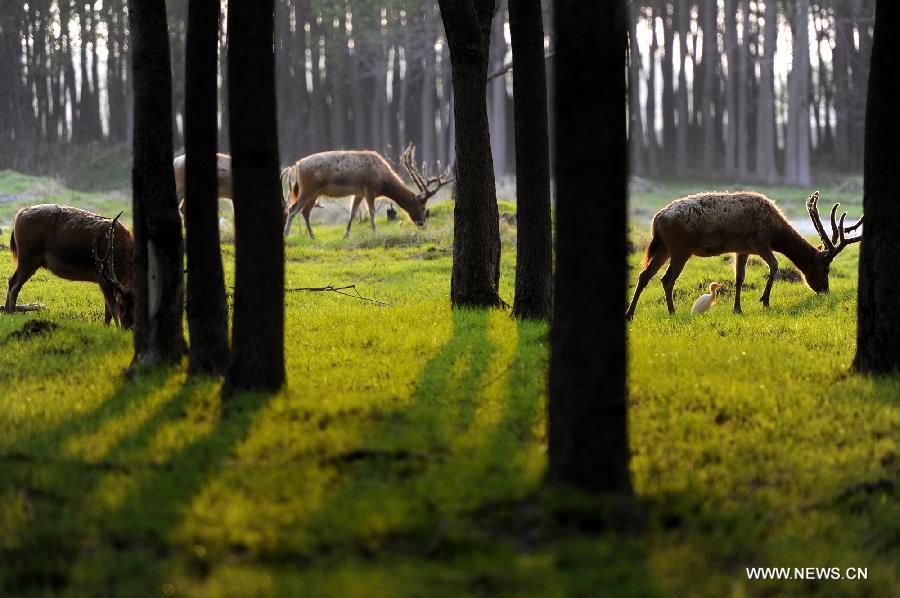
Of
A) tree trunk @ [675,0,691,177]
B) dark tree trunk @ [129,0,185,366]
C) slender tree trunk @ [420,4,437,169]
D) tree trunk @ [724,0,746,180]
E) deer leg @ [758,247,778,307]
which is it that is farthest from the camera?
tree trunk @ [675,0,691,177]

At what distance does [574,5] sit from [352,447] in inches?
104

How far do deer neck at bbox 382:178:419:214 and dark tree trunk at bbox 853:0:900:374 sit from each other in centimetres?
1472

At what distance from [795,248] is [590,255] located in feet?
29.1

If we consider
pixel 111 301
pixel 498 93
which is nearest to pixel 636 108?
pixel 498 93

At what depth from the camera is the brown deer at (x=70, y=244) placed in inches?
399

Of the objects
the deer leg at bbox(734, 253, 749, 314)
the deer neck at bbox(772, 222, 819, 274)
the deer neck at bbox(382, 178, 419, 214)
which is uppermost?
the deer neck at bbox(382, 178, 419, 214)

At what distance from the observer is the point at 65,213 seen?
10.4 m

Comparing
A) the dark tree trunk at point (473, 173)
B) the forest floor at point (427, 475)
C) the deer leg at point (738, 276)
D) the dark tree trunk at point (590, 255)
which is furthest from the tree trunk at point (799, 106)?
the dark tree trunk at point (590, 255)

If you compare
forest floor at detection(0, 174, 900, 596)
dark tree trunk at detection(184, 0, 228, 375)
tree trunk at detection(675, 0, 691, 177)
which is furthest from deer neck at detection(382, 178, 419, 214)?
tree trunk at detection(675, 0, 691, 177)

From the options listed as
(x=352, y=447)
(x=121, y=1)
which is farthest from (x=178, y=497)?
(x=121, y=1)

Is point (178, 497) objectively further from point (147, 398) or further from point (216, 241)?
point (216, 241)

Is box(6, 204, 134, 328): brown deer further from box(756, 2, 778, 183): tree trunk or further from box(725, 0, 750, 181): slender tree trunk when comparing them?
box(725, 0, 750, 181): slender tree trunk

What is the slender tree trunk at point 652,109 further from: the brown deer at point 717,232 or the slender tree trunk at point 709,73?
the brown deer at point 717,232

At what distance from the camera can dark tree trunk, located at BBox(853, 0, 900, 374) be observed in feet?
24.1
